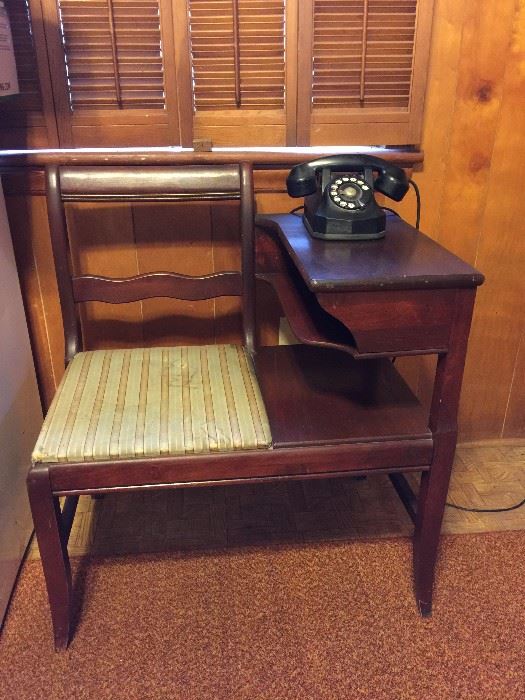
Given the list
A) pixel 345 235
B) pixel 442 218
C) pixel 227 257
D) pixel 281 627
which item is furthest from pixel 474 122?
pixel 281 627

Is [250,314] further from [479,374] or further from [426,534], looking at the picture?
[479,374]

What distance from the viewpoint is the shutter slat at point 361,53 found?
1317 millimetres

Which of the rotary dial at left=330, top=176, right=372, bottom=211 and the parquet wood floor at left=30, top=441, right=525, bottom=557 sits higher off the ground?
the rotary dial at left=330, top=176, right=372, bottom=211

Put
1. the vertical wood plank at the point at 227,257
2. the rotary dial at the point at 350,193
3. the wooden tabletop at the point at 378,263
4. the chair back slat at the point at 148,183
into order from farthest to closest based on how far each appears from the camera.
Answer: the vertical wood plank at the point at 227,257, the chair back slat at the point at 148,183, the rotary dial at the point at 350,193, the wooden tabletop at the point at 378,263

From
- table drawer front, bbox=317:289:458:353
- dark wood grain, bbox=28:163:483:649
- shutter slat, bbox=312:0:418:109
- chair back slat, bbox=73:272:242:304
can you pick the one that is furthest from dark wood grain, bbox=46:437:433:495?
shutter slat, bbox=312:0:418:109

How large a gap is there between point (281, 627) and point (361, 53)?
1.26 m

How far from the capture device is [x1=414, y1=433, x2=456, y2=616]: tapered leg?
1159mm

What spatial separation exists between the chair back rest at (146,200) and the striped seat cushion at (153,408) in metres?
0.12

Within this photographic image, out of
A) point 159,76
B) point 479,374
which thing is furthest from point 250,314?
→ point 479,374

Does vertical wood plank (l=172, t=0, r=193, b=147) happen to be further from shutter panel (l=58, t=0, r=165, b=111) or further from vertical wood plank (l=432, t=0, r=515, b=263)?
vertical wood plank (l=432, t=0, r=515, b=263)

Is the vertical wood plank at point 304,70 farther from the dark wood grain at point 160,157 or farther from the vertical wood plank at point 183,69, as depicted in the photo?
the vertical wood plank at point 183,69

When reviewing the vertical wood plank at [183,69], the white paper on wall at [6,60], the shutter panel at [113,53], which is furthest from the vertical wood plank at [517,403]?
the white paper on wall at [6,60]

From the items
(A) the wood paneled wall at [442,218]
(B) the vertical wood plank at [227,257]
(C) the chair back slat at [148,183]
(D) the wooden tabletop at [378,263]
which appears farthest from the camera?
(B) the vertical wood plank at [227,257]

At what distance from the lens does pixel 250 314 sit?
139 centimetres
